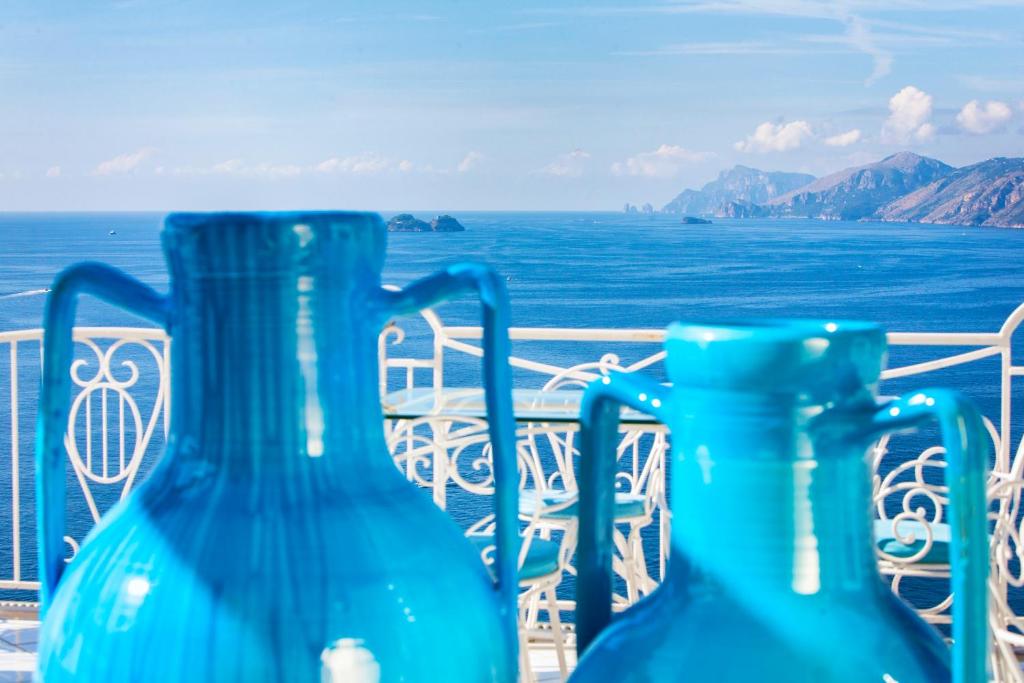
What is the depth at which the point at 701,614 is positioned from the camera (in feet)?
1.21

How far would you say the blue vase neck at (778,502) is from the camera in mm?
366

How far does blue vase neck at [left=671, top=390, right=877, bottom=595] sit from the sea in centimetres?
2978

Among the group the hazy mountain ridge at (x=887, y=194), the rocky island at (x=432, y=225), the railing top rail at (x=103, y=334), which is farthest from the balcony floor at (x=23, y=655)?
the rocky island at (x=432, y=225)

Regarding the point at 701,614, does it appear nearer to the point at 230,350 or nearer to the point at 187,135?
the point at 230,350

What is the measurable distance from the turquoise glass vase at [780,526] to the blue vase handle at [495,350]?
0.07 m

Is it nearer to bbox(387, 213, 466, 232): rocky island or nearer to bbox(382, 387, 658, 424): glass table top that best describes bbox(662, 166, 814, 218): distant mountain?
bbox(387, 213, 466, 232): rocky island

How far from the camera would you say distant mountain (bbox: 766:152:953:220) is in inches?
2301

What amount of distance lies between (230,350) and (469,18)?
172 ft

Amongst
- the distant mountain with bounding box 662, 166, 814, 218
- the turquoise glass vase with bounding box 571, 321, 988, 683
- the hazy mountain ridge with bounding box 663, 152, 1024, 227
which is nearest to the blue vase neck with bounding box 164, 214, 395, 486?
the turquoise glass vase with bounding box 571, 321, 988, 683

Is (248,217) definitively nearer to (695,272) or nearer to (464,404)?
(464,404)

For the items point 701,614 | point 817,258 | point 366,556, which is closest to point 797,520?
point 701,614

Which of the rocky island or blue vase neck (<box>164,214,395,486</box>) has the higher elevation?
the rocky island

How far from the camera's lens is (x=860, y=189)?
6244cm

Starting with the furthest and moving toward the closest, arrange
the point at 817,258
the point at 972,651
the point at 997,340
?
the point at 817,258
the point at 997,340
the point at 972,651
